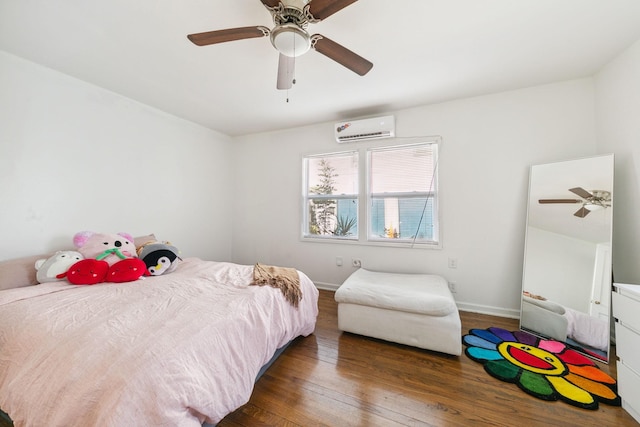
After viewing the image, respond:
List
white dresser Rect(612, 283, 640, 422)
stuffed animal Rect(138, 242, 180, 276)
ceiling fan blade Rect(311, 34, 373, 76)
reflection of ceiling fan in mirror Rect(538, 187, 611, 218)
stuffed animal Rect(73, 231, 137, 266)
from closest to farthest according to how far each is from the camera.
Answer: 1. white dresser Rect(612, 283, 640, 422)
2. ceiling fan blade Rect(311, 34, 373, 76)
3. reflection of ceiling fan in mirror Rect(538, 187, 611, 218)
4. stuffed animal Rect(73, 231, 137, 266)
5. stuffed animal Rect(138, 242, 180, 276)

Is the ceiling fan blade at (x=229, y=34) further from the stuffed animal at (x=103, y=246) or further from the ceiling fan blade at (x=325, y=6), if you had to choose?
the stuffed animal at (x=103, y=246)

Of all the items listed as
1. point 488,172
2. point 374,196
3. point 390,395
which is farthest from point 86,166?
point 488,172

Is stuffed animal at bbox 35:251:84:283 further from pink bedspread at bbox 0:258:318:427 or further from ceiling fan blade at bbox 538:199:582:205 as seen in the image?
ceiling fan blade at bbox 538:199:582:205

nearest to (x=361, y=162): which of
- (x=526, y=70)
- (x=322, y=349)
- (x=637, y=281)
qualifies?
(x=526, y=70)

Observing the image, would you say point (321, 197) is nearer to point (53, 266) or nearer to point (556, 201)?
point (556, 201)

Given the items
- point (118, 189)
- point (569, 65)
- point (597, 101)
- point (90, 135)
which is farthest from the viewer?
point (118, 189)

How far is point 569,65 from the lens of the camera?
2.01m

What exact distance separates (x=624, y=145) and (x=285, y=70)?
9.30ft

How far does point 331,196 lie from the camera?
3.41 meters

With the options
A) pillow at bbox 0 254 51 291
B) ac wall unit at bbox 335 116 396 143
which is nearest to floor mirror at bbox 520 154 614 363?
ac wall unit at bbox 335 116 396 143

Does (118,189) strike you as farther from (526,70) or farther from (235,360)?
(526,70)

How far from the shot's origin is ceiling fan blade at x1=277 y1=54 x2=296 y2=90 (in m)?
1.60

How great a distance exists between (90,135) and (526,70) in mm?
4296

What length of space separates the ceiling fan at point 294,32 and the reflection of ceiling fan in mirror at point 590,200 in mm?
2214
